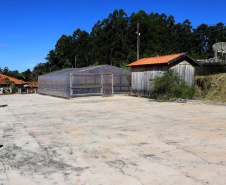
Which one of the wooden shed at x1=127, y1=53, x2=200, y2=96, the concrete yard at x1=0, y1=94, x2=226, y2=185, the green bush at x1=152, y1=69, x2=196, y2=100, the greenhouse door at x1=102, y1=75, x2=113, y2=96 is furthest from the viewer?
the greenhouse door at x1=102, y1=75, x2=113, y2=96

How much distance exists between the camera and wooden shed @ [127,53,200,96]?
19.7 metres

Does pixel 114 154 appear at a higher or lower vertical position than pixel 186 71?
lower

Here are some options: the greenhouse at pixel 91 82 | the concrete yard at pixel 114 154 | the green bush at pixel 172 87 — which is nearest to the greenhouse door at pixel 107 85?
the greenhouse at pixel 91 82

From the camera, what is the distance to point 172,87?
18.8 m

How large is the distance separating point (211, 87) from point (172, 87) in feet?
10.6

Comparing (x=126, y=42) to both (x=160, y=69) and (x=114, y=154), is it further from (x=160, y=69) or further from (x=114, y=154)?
(x=114, y=154)

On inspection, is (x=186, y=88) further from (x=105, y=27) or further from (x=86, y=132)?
(x=105, y=27)

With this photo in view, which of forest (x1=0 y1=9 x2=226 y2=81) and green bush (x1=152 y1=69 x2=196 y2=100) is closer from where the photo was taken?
green bush (x1=152 y1=69 x2=196 y2=100)

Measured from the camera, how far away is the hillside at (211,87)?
17731 mm

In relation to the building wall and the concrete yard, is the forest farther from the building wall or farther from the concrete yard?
the concrete yard

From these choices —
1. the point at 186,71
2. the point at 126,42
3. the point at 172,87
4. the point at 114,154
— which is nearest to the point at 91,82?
the point at 172,87

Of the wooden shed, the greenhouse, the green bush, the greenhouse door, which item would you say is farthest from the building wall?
the greenhouse door

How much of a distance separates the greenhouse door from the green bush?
5.96 metres

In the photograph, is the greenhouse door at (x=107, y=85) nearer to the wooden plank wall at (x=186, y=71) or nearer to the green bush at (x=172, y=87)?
the green bush at (x=172, y=87)
